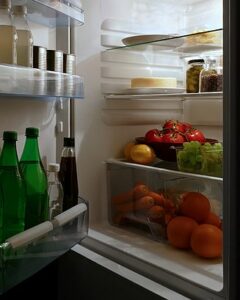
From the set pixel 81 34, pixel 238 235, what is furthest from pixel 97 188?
pixel 238 235

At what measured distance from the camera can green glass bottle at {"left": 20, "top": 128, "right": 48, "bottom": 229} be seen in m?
1.03

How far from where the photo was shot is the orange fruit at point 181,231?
46.0 inches

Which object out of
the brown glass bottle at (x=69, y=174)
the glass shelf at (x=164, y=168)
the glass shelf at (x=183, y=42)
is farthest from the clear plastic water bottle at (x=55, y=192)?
the glass shelf at (x=183, y=42)

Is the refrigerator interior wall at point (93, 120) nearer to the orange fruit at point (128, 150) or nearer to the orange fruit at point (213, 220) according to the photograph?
the orange fruit at point (128, 150)

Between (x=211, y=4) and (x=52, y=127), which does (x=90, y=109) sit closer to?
(x=52, y=127)

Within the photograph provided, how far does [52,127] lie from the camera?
1331mm

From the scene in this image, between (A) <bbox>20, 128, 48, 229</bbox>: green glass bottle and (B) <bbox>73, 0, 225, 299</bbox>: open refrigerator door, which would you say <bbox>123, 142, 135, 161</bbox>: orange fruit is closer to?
(B) <bbox>73, 0, 225, 299</bbox>: open refrigerator door

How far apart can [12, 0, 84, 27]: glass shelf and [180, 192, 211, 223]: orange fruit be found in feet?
2.05

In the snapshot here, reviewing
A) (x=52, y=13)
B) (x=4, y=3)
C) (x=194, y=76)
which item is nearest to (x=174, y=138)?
(x=194, y=76)

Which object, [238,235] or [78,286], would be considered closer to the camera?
[238,235]

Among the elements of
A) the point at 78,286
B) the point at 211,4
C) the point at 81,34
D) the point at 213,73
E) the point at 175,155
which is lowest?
the point at 78,286

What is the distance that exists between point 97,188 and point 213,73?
0.55 m

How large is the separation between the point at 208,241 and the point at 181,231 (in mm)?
101

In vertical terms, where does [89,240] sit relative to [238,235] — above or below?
below
